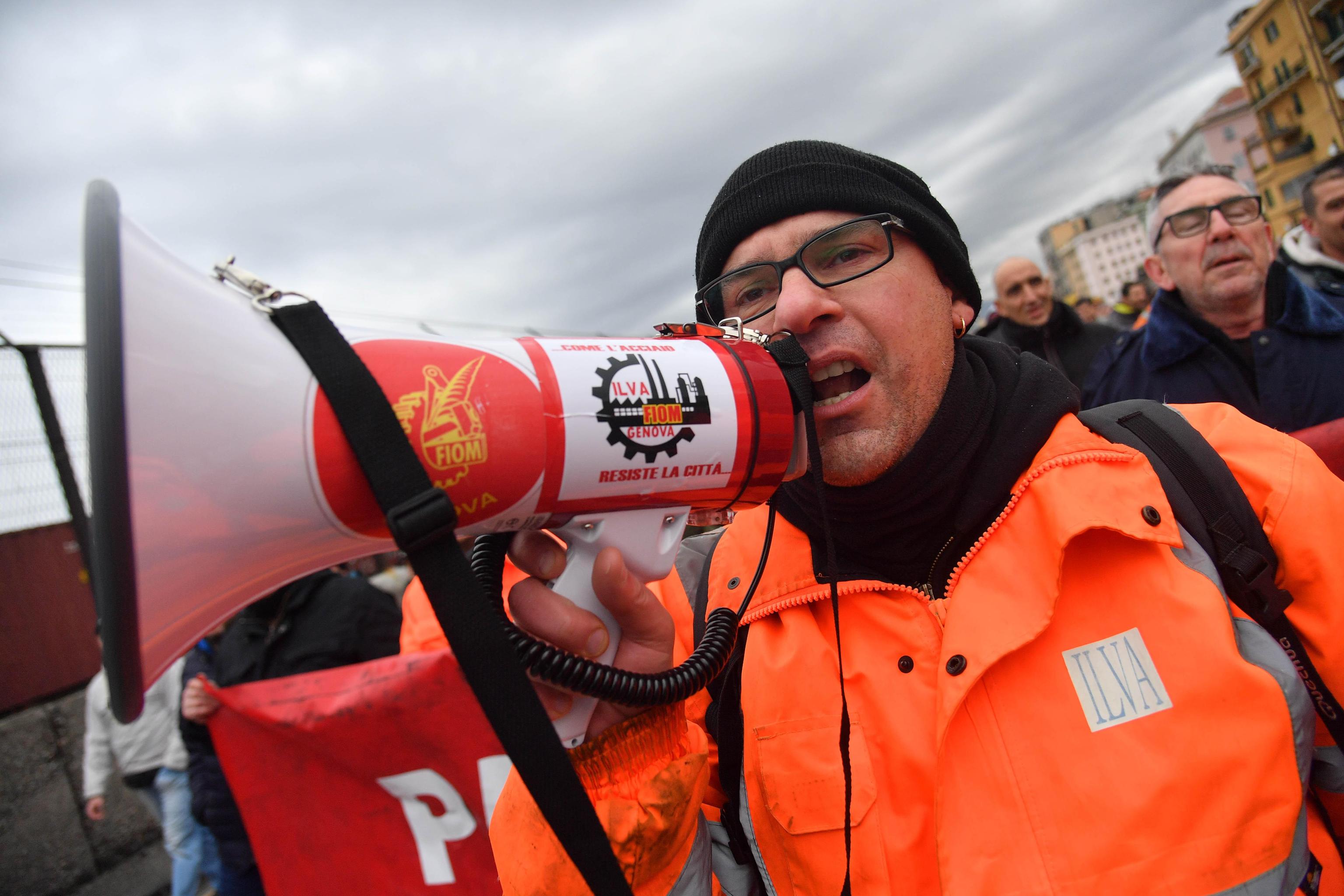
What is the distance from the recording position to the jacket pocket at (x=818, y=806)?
4.33ft

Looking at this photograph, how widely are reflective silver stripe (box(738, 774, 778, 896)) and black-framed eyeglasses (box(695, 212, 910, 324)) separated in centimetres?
112

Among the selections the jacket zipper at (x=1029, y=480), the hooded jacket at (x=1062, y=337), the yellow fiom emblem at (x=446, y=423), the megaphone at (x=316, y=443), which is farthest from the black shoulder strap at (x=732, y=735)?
the hooded jacket at (x=1062, y=337)

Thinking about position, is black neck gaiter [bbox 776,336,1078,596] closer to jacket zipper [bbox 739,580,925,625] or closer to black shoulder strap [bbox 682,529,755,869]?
jacket zipper [bbox 739,580,925,625]

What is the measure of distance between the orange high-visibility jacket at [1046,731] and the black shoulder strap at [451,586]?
0.35 meters

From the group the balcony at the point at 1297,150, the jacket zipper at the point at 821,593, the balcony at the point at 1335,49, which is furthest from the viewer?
the balcony at the point at 1297,150

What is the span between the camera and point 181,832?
4434 mm

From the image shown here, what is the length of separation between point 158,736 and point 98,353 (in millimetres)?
4998

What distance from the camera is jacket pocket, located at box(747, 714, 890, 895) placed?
4.33 feet

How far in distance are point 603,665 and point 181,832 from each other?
494cm

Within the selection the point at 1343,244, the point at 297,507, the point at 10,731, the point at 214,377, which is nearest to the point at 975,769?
the point at 297,507

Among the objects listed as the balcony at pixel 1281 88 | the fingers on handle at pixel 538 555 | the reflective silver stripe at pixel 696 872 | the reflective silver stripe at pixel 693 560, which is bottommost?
the reflective silver stripe at pixel 696 872

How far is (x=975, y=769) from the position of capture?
1.28 m

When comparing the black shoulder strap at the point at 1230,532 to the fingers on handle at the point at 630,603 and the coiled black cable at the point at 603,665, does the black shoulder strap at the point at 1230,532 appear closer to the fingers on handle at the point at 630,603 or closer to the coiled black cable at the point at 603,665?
the coiled black cable at the point at 603,665

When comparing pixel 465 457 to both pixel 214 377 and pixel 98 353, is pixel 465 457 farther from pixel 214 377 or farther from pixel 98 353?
pixel 98 353
